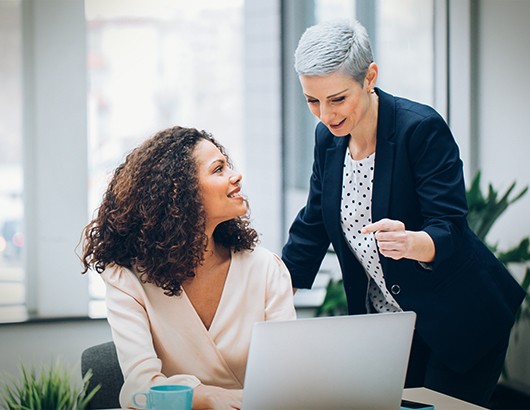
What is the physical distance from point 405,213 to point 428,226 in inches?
6.2

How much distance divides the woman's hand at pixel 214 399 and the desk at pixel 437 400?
0.41 m

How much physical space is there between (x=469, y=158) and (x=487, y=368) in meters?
1.97

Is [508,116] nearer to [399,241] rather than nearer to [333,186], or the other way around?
[333,186]

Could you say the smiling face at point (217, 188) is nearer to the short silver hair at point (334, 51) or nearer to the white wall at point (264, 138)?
the short silver hair at point (334, 51)

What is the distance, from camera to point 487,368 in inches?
86.2

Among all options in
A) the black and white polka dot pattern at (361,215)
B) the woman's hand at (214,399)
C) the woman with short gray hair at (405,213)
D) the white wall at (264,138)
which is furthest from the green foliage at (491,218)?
the woman's hand at (214,399)

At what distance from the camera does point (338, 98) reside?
6.39 ft

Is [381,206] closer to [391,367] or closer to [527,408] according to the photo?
[391,367]

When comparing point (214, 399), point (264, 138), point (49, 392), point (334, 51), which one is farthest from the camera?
point (264, 138)

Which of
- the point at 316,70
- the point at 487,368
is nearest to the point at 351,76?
the point at 316,70

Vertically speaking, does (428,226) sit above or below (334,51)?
below

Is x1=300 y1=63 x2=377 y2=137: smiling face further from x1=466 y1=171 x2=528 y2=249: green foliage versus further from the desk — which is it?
x1=466 y1=171 x2=528 y2=249: green foliage

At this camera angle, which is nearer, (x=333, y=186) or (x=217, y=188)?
(x=217, y=188)

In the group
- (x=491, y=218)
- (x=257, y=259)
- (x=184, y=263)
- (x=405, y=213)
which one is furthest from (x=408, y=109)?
(x=491, y=218)
